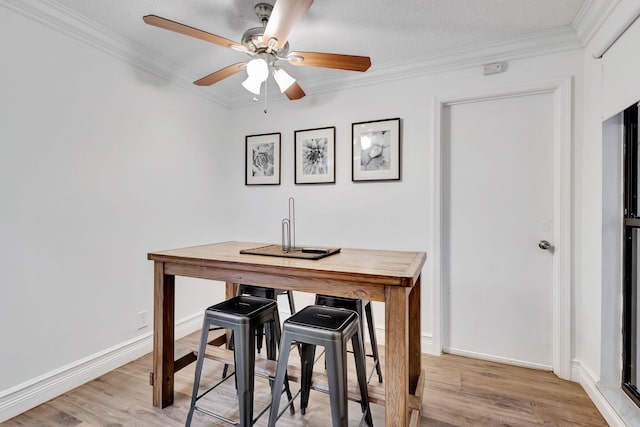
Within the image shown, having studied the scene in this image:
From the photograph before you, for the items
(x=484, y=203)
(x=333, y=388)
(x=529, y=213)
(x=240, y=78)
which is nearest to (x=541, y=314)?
(x=529, y=213)

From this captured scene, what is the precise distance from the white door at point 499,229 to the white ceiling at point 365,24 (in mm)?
492

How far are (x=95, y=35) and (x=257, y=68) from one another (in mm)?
1372

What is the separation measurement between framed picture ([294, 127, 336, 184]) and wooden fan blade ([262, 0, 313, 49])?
1360mm

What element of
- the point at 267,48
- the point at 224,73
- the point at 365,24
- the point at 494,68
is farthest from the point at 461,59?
the point at 224,73

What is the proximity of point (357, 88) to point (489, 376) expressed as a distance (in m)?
2.59

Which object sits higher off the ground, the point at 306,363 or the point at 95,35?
the point at 95,35

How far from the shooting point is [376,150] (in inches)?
111

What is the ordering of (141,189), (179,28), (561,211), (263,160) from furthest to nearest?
1. (263,160)
2. (141,189)
3. (561,211)
4. (179,28)

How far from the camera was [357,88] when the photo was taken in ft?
9.57

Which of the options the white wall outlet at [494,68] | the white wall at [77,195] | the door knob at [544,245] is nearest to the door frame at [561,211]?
the door knob at [544,245]

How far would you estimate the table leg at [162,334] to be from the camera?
74.5 inches

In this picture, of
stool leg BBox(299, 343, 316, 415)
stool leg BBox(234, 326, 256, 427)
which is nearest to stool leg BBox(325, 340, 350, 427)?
stool leg BBox(299, 343, 316, 415)

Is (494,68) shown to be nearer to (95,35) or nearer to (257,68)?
(257,68)

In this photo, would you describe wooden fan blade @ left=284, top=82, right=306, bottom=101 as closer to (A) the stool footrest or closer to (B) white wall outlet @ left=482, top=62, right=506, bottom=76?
(B) white wall outlet @ left=482, top=62, right=506, bottom=76
